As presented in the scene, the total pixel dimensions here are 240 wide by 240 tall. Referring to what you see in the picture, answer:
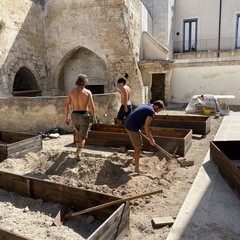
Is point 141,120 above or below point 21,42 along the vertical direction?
below

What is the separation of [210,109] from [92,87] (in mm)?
7313

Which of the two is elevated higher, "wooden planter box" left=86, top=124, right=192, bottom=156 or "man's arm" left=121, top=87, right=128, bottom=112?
"man's arm" left=121, top=87, right=128, bottom=112

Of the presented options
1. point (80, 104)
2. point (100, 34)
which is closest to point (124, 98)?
point (80, 104)

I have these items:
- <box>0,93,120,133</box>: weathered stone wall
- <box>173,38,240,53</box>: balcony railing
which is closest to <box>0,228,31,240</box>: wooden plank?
<box>0,93,120,133</box>: weathered stone wall

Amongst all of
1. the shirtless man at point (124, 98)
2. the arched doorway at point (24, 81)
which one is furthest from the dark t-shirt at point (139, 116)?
the arched doorway at point (24, 81)

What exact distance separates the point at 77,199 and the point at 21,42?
1171 cm

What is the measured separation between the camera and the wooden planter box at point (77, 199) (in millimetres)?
2727

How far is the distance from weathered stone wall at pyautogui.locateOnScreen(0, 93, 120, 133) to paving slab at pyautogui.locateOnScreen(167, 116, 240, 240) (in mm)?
5472

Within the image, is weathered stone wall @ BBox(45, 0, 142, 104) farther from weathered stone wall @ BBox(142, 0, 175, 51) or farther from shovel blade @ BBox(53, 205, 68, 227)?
shovel blade @ BBox(53, 205, 68, 227)

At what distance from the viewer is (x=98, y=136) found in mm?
7020

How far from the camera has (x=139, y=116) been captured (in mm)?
4641

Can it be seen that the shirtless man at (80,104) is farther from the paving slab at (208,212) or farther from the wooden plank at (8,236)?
the wooden plank at (8,236)

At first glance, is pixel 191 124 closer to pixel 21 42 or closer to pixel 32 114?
pixel 32 114

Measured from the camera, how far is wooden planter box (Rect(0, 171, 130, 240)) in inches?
107
